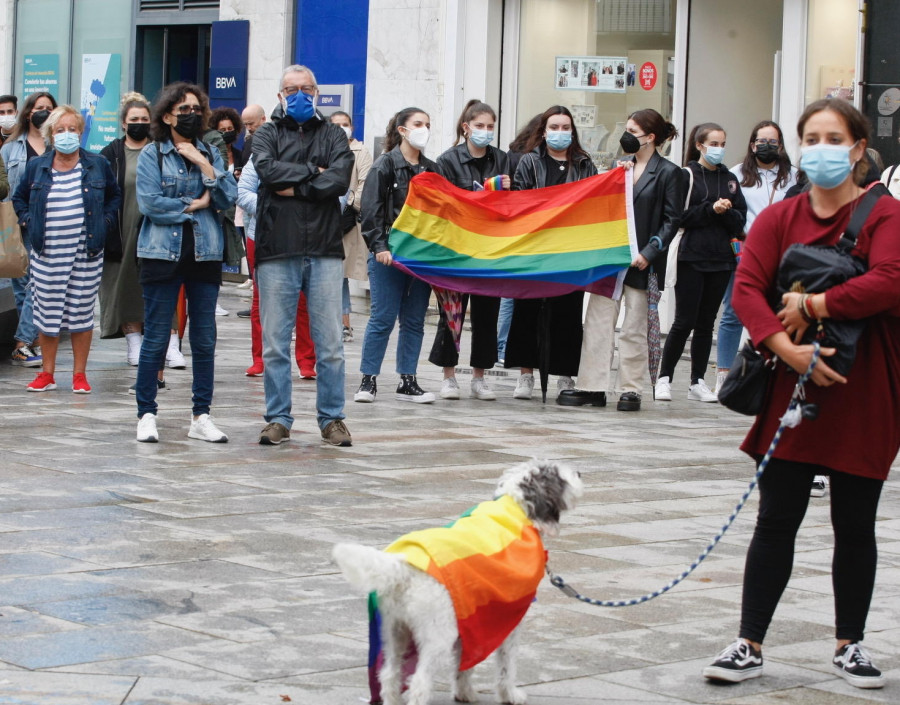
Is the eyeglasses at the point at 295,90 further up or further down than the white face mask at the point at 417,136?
further up

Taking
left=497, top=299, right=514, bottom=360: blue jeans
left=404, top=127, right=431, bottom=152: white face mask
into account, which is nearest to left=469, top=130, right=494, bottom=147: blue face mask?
left=404, top=127, right=431, bottom=152: white face mask

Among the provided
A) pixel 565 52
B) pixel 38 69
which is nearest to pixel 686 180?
pixel 565 52

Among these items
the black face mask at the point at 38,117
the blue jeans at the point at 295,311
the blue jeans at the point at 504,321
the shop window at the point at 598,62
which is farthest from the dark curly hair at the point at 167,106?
the shop window at the point at 598,62

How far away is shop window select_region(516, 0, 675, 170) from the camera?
16.5 m

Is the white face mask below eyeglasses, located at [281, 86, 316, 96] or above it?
below

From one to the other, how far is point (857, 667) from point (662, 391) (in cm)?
708

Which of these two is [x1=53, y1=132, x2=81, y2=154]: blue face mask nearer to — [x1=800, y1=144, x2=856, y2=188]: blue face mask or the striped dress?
the striped dress

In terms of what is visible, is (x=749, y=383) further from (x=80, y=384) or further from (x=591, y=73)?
(x=591, y=73)

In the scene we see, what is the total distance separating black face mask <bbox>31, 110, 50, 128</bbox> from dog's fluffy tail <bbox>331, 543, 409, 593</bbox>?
8.94 metres

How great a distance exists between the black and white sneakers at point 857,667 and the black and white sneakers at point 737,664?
0.85ft

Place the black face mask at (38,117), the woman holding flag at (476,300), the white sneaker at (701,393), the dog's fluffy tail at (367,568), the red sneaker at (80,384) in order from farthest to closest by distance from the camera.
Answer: the black face mask at (38,117) < the white sneaker at (701,393) < the woman holding flag at (476,300) < the red sneaker at (80,384) < the dog's fluffy tail at (367,568)

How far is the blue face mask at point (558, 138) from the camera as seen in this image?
1106cm

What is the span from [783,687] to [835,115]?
6.11ft

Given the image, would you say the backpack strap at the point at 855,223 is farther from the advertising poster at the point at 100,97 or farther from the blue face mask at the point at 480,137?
the advertising poster at the point at 100,97
